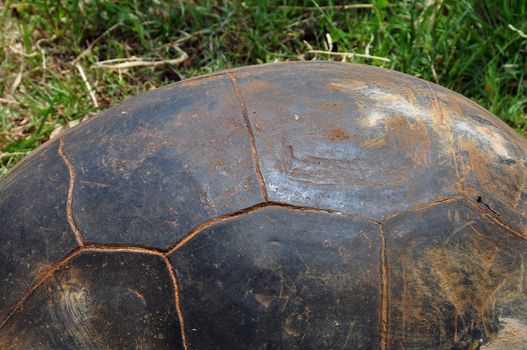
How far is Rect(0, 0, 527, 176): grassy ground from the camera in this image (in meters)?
3.72

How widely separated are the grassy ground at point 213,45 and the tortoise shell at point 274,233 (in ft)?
5.14

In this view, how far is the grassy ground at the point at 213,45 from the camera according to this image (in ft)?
12.2

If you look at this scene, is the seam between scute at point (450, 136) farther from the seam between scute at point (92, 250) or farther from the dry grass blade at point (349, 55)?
the dry grass blade at point (349, 55)

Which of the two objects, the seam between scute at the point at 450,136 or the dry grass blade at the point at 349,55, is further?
the dry grass blade at the point at 349,55

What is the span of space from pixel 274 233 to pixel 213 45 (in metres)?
2.23

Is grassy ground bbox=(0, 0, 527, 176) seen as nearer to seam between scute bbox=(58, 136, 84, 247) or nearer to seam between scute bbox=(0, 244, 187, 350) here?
seam between scute bbox=(58, 136, 84, 247)

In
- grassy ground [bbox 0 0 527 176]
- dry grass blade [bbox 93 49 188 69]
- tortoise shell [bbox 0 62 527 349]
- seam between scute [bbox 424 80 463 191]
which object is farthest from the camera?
dry grass blade [bbox 93 49 188 69]

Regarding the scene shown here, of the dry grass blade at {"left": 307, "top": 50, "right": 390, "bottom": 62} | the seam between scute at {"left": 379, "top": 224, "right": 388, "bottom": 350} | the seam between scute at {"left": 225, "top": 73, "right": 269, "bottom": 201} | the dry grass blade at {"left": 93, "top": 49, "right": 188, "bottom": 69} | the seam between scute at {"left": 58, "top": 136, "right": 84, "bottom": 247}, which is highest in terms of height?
the seam between scute at {"left": 225, "top": 73, "right": 269, "bottom": 201}

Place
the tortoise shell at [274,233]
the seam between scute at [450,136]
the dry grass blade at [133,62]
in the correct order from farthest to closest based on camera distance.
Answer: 1. the dry grass blade at [133,62]
2. the seam between scute at [450,136]
3. the tortoise shell at [274,233]

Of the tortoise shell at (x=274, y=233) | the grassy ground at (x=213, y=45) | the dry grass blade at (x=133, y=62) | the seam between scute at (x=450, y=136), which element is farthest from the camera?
the dry grass blade at (x=133, y=62)

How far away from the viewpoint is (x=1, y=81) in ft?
12.8

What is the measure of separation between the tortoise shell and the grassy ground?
5.14ft

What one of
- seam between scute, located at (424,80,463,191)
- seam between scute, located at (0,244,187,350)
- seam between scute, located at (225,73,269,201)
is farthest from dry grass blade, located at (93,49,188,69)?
seam between scute, located at (0,244,187,350)

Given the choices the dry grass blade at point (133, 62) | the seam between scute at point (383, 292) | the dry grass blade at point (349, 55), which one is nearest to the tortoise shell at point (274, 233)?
the seam between scute at point (383, 292)
